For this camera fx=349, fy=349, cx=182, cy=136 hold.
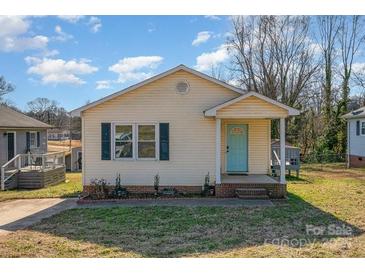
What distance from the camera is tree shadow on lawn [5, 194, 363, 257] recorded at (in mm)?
6305

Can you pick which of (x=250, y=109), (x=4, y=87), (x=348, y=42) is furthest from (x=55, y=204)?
(x=4, y=87)

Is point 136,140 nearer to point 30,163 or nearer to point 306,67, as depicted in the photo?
point 30,163

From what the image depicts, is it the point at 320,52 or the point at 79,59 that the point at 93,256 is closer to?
the point at 79,59

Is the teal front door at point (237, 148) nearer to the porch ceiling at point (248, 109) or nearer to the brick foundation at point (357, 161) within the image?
the porch ceiling at point (248, 109)

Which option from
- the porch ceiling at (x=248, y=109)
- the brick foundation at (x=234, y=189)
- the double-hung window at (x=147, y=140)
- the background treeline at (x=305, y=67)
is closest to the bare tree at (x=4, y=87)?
the background treeline at (x=305, y=67)

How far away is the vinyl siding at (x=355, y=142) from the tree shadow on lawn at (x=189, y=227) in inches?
559

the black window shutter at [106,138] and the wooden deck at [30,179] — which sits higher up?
the black window shutter at [106,138]

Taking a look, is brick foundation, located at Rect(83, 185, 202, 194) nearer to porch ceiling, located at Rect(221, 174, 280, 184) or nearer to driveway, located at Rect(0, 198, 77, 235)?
driveway, located at Rect(0, 198, 77, 235)

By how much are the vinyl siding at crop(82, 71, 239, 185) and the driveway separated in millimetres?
1449

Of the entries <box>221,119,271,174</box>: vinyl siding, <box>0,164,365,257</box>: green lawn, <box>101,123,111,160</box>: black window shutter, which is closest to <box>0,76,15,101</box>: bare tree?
<box>101,123,111,160</box>: black window shutter

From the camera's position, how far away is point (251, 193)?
10.8 metres

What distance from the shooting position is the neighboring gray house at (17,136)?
16797 mm
